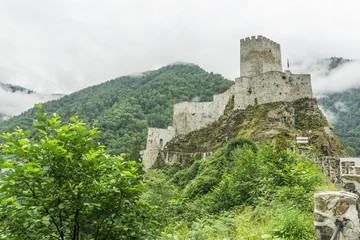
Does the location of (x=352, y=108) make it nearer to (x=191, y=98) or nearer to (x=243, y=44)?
(x=191, y=98)

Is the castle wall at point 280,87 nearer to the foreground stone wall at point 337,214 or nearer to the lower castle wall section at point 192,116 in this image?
the lower castle wall section at point 192,116

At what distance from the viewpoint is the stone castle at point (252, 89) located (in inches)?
1416

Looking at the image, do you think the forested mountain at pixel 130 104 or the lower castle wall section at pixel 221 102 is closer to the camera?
the lower castle wall section at pixel 221 102

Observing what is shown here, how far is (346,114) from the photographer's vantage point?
91250 mm

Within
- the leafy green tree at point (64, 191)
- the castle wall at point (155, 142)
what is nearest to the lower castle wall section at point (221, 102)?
the castle wall at point (155, 142)

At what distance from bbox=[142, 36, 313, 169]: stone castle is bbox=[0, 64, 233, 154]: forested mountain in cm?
2806

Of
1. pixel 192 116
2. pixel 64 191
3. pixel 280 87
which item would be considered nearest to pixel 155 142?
pixel 192 116

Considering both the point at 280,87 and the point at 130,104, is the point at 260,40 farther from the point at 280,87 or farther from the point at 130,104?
the point at 130,104

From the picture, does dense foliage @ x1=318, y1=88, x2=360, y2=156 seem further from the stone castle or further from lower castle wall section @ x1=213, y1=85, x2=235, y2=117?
the stone castle

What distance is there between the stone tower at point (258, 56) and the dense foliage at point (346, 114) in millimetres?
35986

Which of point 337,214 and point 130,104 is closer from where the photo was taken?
point 337,214

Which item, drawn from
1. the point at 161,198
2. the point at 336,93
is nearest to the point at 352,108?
the point at 336,93

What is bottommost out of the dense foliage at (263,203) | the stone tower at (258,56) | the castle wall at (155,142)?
the dense foliage at (263,203)

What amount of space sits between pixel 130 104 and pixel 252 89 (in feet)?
244
